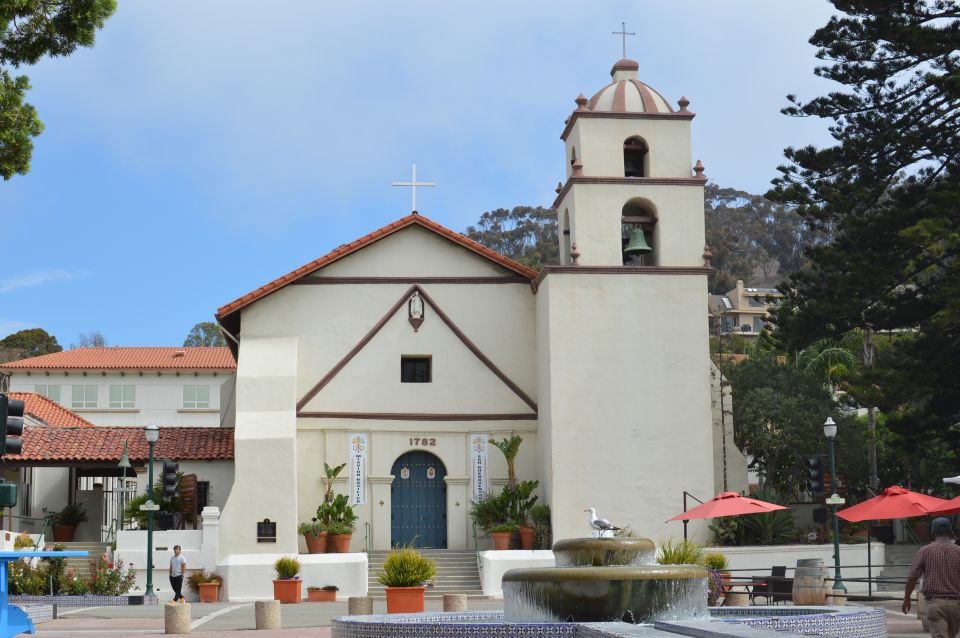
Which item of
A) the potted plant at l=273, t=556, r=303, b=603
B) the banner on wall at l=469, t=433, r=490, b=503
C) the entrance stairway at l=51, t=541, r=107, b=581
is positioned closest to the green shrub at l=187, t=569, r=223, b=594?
the potted plant at l=273, t=556, r=303, b=603

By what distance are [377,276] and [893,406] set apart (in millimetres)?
12739

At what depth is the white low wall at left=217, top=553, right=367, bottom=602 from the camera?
28.1 metres

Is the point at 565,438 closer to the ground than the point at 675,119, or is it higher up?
closer to the ground

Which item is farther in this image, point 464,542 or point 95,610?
point 464,542

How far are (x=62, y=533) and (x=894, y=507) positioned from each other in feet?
67.4

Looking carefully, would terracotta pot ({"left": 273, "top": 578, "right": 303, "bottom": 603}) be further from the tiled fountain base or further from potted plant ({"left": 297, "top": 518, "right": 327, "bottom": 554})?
the tiled fountain base

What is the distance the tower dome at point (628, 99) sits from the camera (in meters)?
31.5

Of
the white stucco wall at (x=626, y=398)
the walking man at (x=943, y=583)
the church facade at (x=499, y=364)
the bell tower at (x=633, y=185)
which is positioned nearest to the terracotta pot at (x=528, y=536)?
the white stucco wall at (x=626, y=398)

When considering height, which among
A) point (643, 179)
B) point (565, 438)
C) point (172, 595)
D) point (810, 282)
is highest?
point (643, 179)

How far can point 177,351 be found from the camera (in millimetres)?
60031

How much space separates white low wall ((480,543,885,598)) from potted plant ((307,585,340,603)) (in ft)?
10.5

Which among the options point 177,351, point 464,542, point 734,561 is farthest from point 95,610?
point 177,351

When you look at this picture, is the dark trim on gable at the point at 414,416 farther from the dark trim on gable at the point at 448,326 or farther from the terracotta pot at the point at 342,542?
the terracotta pot at the point at 342,542

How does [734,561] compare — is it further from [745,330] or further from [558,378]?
[745,330]
